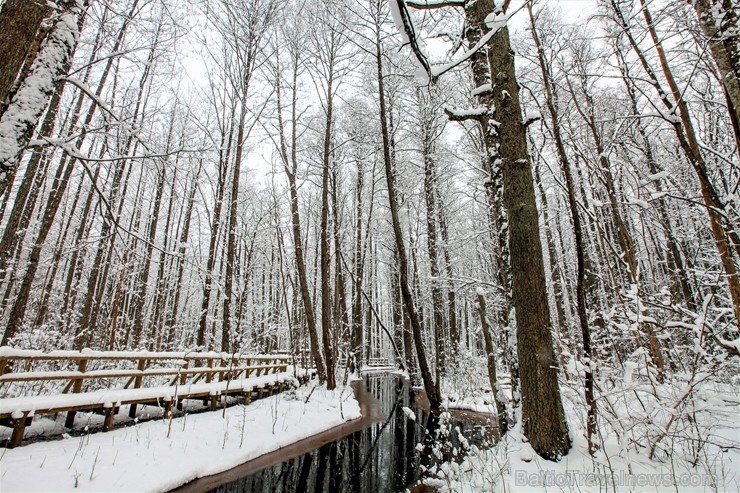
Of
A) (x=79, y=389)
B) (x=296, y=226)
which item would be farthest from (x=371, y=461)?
(x=296, y=226)

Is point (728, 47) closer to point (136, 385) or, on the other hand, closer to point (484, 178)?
point (484, 178)

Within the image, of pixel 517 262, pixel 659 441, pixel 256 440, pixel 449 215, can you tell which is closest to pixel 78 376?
pixel 256 440

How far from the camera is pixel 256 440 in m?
5.91

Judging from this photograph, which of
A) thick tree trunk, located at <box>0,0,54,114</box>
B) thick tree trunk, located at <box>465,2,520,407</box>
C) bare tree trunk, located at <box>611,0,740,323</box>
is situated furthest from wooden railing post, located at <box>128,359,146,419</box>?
bare tree trunk, located at <box>611,0,740,323</box>

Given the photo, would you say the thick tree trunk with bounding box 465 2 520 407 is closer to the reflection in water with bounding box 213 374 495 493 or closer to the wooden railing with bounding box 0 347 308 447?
the reflection in water with bounding box 213 374 495 493

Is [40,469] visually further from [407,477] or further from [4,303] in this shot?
[4,303]

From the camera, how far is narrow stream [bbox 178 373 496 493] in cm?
459

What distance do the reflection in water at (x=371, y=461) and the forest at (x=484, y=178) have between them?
115 centimetres

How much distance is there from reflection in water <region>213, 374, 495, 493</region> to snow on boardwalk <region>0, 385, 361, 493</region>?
0.62 meters

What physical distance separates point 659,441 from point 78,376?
299 inches

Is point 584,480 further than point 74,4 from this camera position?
No

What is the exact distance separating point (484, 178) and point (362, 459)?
7153 millimetres

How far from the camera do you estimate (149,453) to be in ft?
14.8

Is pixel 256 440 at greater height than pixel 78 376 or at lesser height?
lesser
